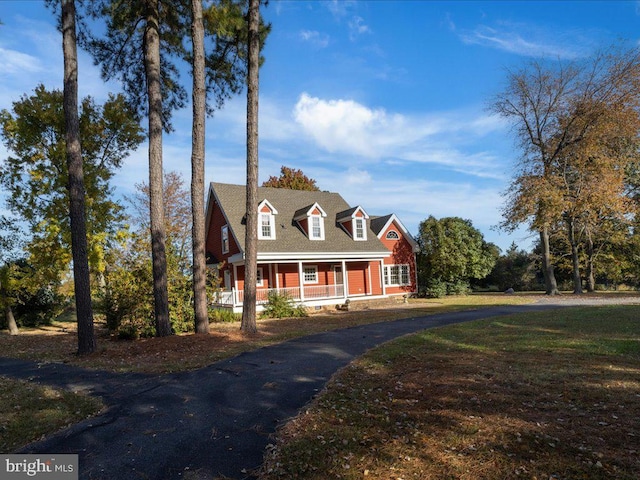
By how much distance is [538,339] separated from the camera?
30.9 feet

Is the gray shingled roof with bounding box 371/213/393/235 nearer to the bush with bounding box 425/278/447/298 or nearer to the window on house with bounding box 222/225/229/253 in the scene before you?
the bush with bounding box 425/278/447/298

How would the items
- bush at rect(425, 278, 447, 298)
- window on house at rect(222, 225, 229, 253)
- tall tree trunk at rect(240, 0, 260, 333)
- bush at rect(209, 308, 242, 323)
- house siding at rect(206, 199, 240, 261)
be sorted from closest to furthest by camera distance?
tall tree trunk at rect(240, 0, 260, 333) < bush at rect(209, 308, 242, 323) < window on house at rect(222, 225, 229, 253) < house siding at rect(206, 199, 240, 261) < bush at rect(425, 278, 447, 298)

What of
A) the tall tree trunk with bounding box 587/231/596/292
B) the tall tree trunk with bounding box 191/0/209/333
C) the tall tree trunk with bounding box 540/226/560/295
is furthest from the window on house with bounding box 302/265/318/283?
the tall tree trunk with bounding box 587/231/596/292

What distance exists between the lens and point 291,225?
2491 centimetres

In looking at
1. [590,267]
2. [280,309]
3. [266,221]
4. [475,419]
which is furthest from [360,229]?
[475,419]

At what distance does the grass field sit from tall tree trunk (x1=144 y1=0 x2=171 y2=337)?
7.11 metres

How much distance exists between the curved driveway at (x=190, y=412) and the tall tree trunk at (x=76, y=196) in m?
1.47

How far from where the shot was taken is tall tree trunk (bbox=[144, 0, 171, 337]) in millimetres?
11906

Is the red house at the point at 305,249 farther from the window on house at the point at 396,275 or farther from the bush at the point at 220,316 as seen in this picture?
the bush at the point at 220,316

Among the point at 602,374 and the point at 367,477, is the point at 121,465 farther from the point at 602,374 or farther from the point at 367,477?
the point at 602,374

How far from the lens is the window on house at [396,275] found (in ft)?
95.3

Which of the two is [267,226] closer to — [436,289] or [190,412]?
[436,289]

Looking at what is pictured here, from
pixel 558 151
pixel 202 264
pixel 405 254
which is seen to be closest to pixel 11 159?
pixel 202 264

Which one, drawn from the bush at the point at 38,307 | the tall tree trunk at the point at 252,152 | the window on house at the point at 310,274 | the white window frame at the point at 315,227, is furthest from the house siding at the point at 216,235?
the tall tree trunk at the point at 252,152
